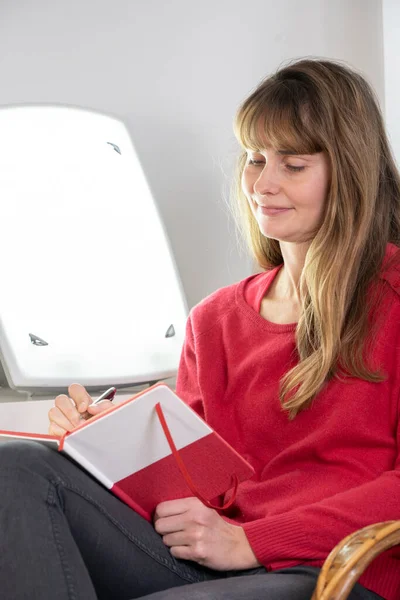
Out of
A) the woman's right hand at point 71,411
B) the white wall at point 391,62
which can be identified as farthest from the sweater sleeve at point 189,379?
the white wall at point 391,62

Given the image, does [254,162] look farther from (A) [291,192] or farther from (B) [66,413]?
(B) [66,413]

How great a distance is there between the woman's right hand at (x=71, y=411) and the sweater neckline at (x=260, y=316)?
303 mm

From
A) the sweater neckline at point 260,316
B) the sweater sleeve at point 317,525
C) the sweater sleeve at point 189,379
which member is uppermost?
the sweater neckline at point 260,316

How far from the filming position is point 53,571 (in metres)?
0.96

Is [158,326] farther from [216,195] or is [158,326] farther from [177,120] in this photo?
[177,120]

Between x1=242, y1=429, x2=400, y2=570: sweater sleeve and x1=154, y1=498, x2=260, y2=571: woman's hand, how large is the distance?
0.02 m

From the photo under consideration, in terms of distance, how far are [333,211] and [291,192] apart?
7cm

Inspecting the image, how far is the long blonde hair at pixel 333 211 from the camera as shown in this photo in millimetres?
1303

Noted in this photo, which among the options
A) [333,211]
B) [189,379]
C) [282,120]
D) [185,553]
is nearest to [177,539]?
[185,553]

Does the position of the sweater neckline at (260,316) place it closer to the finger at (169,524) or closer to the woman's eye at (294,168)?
the woman's eye at (294,168)

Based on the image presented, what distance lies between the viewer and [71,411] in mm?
1271

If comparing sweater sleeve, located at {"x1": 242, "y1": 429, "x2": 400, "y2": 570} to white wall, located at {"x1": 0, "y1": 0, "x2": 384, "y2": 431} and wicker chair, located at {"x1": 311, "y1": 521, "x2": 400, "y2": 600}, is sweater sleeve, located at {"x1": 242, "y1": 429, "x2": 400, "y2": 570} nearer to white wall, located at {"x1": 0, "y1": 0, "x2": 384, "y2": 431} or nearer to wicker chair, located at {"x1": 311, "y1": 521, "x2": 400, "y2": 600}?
wicker chair, located at {"x1": 311, "y1": 521, "x2": 400, "y2": 600}

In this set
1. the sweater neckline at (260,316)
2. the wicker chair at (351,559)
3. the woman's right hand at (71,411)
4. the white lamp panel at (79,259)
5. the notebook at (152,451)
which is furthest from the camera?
the white lamp panel at (79,259)

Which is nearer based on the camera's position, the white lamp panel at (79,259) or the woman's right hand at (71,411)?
the woman's right hand at (71,411)
